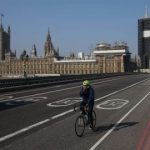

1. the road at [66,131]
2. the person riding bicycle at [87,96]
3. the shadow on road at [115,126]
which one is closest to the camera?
the road at [66,131]

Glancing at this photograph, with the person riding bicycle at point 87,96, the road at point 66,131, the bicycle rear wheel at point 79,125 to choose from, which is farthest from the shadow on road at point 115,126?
the bicycle rear wheel at point 79,125

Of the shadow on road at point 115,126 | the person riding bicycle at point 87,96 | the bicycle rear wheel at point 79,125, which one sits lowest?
the shadow on road at point 115,126

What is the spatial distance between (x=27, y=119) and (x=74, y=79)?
41.3 meters

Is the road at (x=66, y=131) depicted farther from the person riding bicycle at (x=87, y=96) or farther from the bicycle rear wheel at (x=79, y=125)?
the person riding bicycle at (x=87, y=96)

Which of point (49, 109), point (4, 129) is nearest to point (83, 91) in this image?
point (4, 129)

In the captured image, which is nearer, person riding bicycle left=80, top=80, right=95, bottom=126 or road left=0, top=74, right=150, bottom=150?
road left=0, top=74, right=150, bottom=150

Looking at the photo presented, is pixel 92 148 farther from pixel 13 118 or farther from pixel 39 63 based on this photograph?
pixel 39 63

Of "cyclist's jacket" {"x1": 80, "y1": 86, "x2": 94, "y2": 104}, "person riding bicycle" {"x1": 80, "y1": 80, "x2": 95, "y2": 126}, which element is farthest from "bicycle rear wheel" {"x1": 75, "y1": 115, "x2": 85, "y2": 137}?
"cyclist's jacket" {"x1": 80, "y1": 86, "x2": 94, "y2": 104}

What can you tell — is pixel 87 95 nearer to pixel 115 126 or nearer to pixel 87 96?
pixel 87 96

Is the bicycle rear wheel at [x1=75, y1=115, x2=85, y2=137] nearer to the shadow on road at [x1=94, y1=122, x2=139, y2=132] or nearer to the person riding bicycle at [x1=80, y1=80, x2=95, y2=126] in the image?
the person riding bicycle at [x1=80, y1=80, x2=95, y2=126]

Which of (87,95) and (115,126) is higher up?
(87,95)

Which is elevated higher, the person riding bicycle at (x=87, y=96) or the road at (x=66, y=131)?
the person riding bicycle at (x=87, y=96)

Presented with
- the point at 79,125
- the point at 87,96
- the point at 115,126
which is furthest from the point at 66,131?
the point at 115,126

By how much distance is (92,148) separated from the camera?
31.3 feet
